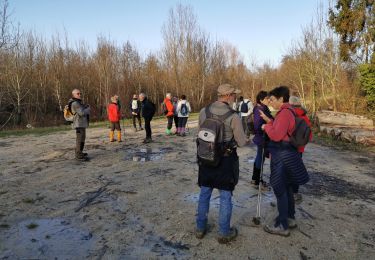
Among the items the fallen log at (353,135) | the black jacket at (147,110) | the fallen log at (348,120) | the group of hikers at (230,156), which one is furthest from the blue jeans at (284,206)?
the fallen log at (348,120)

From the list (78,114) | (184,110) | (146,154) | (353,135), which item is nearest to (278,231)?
(146,154)

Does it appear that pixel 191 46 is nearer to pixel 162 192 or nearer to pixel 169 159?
pixel 169 159

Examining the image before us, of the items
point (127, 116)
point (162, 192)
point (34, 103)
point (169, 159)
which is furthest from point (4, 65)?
point (162, 192)

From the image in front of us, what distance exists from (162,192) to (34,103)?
2527 centimetres

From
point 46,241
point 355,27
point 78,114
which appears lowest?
point 46,241

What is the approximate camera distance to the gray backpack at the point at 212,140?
3.78m

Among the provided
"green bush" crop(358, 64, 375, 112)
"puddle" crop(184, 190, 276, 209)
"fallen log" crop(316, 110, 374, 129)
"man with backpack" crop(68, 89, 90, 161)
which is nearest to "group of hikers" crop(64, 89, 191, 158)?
"man with backpack" crop(68, 89, 90, 161)

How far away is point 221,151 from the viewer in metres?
3.83

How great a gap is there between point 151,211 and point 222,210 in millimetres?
1502

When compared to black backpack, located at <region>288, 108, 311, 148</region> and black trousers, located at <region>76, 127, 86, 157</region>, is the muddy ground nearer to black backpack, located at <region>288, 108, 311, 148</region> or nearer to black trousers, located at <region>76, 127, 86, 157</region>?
black trousers, located at <region>76, 127, 86, 157</region>

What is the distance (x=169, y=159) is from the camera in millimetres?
8625

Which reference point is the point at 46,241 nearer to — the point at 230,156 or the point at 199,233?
the point at 199,233

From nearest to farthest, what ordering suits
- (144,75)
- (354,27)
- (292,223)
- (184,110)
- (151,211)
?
(292,223) → (151,211) → (184,110) → (354,27) → (144,75)

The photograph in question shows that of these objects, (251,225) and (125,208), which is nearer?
(251,225)
